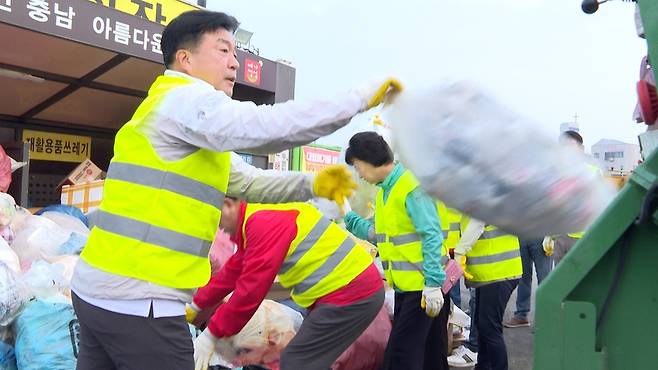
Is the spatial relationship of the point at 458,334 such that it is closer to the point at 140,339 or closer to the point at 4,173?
the point at 140,339

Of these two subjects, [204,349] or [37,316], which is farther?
[37,316]

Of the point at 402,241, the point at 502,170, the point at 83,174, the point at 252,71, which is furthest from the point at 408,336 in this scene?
the point at 83,174

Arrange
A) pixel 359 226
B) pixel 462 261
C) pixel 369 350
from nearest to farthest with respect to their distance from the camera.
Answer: pixel 369 350 < pixel 462 261 < pixel 359 226

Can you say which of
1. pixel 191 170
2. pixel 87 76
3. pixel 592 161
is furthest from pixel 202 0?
pixel 592 161

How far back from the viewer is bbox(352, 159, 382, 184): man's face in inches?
Result: 134

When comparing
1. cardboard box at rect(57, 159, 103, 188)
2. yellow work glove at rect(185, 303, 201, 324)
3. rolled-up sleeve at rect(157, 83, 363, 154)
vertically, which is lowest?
yellow work glove at rect(185, 303, 201, 324)

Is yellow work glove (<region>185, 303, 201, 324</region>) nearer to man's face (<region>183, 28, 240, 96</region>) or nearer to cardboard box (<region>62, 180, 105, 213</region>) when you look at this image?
man's face (<region>183, 28, 240, 96</region>)

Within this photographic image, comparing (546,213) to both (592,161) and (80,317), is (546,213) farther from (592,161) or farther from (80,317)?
(80,317)

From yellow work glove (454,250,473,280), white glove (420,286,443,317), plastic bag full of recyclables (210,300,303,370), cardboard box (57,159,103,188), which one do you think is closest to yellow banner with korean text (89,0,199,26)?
cardboard box (57,159,103,188)

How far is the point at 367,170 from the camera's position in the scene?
3408mm

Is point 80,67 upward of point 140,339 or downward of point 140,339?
upward

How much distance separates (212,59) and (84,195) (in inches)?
166

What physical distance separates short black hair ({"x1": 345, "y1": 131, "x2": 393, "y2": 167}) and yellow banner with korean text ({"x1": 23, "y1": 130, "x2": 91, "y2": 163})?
415 centimetres

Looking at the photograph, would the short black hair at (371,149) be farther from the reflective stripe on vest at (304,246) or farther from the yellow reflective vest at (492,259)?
the yellow reflective vest at (492,259)
